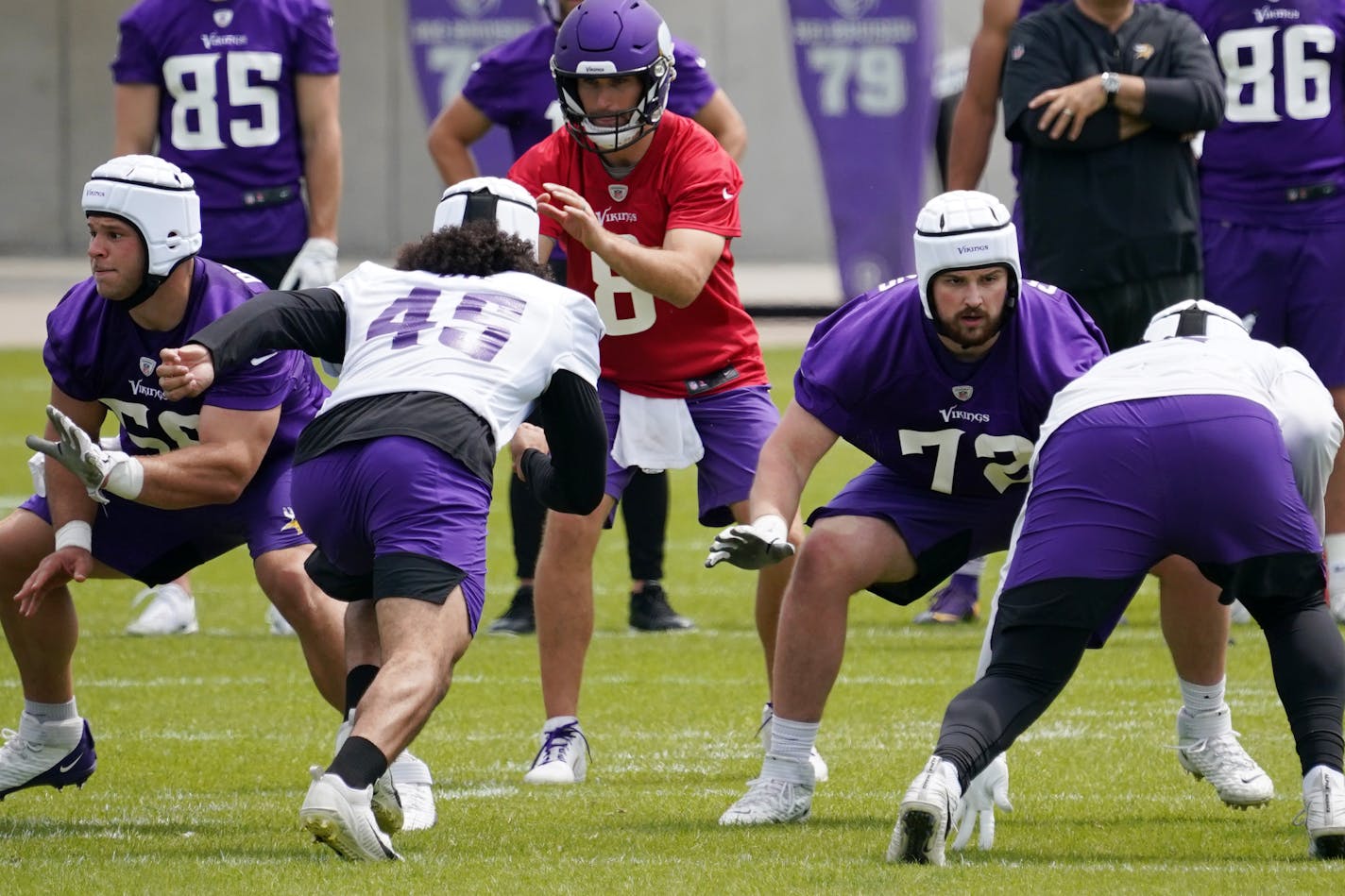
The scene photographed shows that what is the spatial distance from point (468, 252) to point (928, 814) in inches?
63.0

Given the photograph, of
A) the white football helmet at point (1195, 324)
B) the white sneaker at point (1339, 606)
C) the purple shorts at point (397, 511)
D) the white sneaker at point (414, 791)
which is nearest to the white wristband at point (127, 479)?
the purple shorts at point (397, 511)

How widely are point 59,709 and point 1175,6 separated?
468 centimetres

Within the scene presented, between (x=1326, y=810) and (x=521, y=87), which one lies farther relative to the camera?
(x=521, y=87)

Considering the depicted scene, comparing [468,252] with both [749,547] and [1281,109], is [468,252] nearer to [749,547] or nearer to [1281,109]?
[749,547]

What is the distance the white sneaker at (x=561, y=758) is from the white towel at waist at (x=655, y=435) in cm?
76

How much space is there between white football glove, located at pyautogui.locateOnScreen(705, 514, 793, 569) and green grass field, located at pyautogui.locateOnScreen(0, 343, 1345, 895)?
0.60 metres

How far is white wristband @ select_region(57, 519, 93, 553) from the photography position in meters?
5.16

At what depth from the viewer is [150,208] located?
5254 millimetres

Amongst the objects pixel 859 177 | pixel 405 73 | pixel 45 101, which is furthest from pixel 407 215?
pixel 859 177

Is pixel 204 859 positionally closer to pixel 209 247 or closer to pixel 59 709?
pixel 59 709

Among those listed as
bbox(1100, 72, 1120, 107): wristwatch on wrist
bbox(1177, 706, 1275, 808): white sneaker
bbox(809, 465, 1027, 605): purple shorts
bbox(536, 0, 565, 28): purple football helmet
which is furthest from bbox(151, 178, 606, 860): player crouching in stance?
bbox(1100, 72, 1120, 107): wristwatch on wrist

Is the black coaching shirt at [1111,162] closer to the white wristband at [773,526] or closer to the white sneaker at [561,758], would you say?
the white sneaker at [561,758]

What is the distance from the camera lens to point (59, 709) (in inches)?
214

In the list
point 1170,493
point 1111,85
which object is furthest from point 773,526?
point 1111,85
